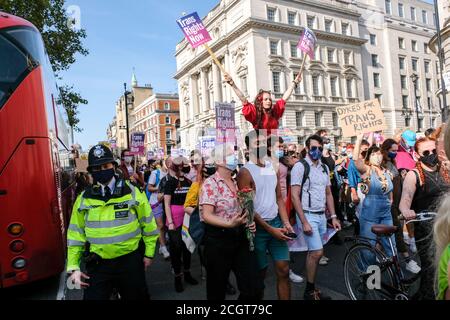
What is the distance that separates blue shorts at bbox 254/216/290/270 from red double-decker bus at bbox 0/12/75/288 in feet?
9.93

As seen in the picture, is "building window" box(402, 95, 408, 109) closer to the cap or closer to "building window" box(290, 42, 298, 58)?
"building window" box(290, 42, 298, 58)

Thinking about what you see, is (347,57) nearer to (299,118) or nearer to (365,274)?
(299,118)

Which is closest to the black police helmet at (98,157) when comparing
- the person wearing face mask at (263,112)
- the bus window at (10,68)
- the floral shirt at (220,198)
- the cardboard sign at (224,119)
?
the floral shirt at (220,198)

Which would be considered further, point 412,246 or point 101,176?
A: point 412,246

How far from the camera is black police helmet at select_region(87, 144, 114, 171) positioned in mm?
3676

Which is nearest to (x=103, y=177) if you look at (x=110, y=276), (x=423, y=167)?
(x=110, y=276)

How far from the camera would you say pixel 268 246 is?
4.34 metres

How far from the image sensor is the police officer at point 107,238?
11.4ft

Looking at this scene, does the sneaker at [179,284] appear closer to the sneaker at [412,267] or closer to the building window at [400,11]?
the sneaker at [412,267]

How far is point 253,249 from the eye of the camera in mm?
3910

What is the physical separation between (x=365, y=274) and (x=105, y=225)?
2.93m

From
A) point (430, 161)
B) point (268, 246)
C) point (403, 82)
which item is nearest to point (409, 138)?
point (430, 161)

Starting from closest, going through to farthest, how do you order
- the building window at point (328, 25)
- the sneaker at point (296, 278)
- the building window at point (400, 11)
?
the sneaker at point (296, 278) → the building window at point (328, 25) → the building window at point (400, 11)
